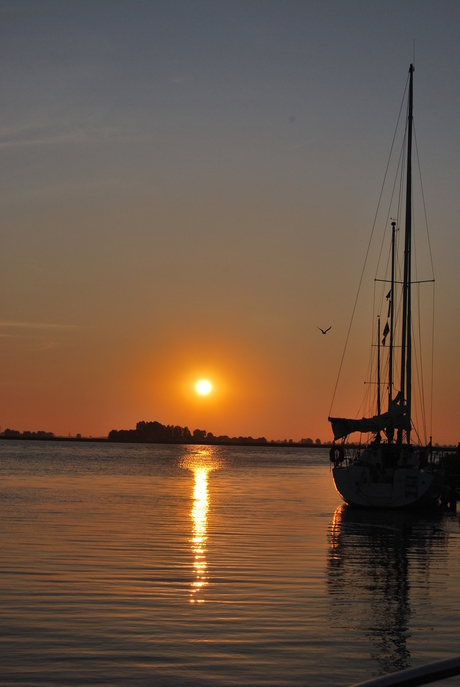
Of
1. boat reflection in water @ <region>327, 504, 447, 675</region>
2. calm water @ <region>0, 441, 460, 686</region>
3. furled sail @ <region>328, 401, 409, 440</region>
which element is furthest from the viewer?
furled sail @ <region>328, 401, 409, 440</region>

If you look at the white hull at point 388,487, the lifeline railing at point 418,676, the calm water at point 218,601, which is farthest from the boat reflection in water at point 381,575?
the lifeline railing at point 418,676

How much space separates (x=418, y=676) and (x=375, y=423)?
3820cm

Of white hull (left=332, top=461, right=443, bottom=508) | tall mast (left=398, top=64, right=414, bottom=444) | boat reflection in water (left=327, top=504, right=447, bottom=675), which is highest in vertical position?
tall mast (left=398, top=64, right=414, bottom=444)

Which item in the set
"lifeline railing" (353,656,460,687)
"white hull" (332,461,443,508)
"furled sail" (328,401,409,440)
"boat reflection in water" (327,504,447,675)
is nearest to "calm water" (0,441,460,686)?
"boat reflection in water" (327,504,447,675)

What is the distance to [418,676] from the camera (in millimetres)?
3375

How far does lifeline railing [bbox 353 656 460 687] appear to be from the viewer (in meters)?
3.24

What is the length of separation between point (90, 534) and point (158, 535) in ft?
7.44

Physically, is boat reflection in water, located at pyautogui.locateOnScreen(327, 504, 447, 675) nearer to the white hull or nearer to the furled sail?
the white hull

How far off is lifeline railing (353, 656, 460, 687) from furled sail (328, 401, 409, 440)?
37070 millimetres

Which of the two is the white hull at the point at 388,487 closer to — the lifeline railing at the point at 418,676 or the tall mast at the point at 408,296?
the tall mast at the point at 408,296

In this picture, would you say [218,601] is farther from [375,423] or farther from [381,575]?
[375,423]

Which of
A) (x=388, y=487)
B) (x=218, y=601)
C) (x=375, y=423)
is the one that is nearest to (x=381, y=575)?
(x=218, y=601)

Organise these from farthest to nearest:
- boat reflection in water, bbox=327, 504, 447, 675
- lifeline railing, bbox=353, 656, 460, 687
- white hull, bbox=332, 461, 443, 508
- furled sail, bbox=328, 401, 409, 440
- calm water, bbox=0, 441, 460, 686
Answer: furled sail, bbox=328, 401, 409, 440, white hull, bbox=332, 461, 443, 508, boat reflection in water, bbox=327, 504, 447, 675, calm water, bbox=0, 441, 460, 686, lifeline railing, bbox=353, 656, 460, 687

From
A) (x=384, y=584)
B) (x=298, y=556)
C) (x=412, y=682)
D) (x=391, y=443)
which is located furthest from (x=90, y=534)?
(x=412, y=682)
